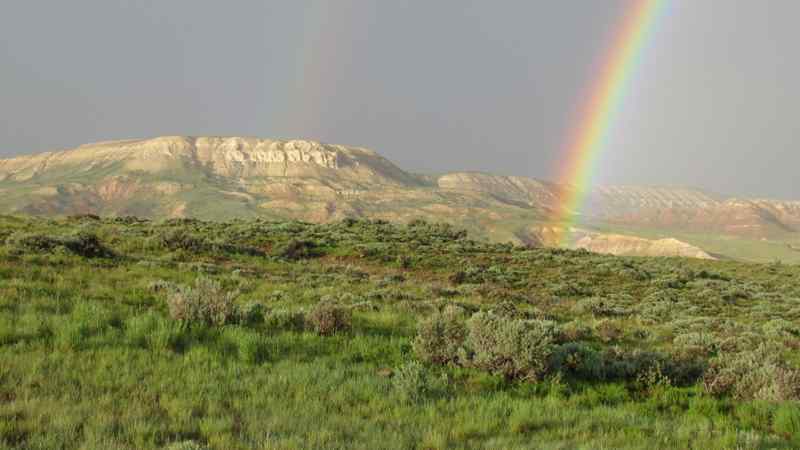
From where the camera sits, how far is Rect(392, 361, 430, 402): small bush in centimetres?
621

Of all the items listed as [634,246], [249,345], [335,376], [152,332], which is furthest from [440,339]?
[634,246]

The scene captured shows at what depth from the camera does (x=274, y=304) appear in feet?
37.9

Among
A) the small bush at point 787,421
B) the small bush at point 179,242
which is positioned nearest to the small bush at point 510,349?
the small bush at point 787,421

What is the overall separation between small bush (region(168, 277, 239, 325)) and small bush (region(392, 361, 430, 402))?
3.48 metres

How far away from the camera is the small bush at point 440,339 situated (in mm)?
7730

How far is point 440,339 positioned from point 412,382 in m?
1.67

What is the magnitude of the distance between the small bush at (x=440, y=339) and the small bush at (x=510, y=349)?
269 mm

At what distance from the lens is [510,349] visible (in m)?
7.35

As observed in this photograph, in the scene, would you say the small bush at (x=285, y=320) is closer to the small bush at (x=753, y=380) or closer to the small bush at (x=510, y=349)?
the small bush at (x=510, y=349)

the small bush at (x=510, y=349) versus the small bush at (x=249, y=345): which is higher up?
the small bush at (x=510, y=349)

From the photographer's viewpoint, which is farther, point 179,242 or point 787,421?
point 179,242

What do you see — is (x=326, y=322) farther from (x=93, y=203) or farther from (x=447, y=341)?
(x=93, y=203)

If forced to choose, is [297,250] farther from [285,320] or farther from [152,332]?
[152,332]

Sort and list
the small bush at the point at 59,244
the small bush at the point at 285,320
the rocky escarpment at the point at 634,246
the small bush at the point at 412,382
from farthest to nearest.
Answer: the rocky escarpment at the point at 634,246, the small bush at the point at 59,244, the small bush at the point at 285,320, the small bush at the point at 412,382
